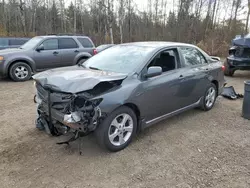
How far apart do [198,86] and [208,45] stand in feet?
45.8

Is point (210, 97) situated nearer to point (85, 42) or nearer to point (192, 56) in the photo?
point (192, 56)

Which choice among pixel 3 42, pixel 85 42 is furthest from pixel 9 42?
pixel 85 42

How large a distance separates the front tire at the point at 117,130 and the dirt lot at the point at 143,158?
0.49 ft

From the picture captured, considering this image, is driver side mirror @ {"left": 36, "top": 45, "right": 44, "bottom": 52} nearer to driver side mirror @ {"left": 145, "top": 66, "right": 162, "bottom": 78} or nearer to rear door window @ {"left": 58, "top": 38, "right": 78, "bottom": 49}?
rear door window @ {"left": 58, "top": 38, "right": 78, "bottom": 49}

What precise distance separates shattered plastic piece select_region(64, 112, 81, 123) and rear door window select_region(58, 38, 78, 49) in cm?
704

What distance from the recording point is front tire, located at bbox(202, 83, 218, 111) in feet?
17.0

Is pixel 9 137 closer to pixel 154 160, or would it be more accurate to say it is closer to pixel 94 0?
pixel 154 160

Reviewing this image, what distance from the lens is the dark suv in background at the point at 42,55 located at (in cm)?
828

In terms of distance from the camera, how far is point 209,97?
17.5 feet

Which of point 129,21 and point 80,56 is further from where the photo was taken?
point 129,21

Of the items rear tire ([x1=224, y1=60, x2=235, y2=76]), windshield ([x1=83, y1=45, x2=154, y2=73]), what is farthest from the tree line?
windshield ([x1=83, y1=45, x2=154, y2=73])

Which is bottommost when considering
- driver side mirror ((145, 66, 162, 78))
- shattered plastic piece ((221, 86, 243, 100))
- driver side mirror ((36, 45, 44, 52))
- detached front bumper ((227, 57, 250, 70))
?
shattered plastic piece ((221, 86, 243, 100))

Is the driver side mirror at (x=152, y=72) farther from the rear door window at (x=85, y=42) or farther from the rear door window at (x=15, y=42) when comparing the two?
the rear door window at (x=15, y=42)

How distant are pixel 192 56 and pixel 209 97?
1135 millimetres
